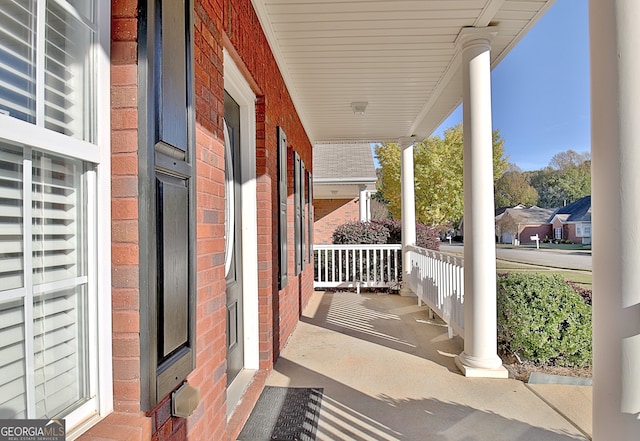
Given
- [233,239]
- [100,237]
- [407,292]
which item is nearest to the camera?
[100,237]

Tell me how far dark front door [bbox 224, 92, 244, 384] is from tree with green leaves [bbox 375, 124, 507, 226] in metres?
12.9

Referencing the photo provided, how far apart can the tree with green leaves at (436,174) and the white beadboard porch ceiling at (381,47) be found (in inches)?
375

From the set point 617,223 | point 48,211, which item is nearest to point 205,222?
point 48,211

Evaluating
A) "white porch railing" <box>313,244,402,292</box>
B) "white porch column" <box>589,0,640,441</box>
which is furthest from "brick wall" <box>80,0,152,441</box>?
"white porch railing" <box>313,244,402,292</box>

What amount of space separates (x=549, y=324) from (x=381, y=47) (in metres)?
3.04

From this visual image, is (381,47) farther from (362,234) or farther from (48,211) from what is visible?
(362,234)

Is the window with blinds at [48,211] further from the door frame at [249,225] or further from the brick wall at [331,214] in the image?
the brick wall at [331,214]

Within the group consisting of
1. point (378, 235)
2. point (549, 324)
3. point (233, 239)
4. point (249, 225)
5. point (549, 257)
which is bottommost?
point (549, 324)

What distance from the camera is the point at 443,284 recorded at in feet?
16.6

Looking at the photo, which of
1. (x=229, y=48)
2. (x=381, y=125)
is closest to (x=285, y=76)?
(x=229, y=48)

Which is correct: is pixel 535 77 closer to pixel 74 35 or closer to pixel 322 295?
pixel 322 295

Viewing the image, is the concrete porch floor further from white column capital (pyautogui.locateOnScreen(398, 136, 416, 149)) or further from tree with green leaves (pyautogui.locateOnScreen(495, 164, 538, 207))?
tree with green leaves (pyautogui.locateOnScreen(495, 164, 538, 207))

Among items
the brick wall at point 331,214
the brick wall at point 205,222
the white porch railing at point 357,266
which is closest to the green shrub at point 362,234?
the white porch railing at point 357,266

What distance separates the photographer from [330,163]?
38.6 ft
